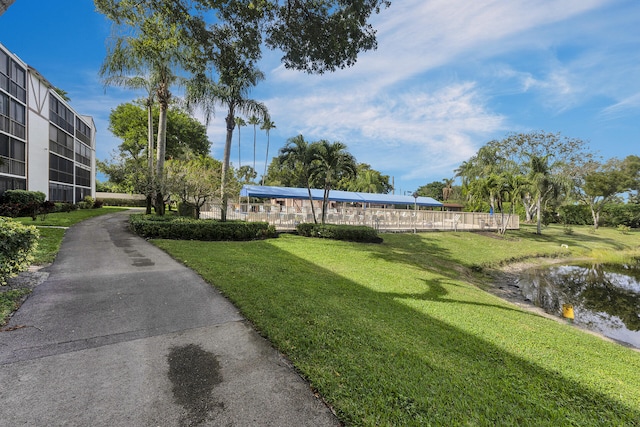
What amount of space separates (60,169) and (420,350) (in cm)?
3273

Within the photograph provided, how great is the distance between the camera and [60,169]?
25453 millimetres

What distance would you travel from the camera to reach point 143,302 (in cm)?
471

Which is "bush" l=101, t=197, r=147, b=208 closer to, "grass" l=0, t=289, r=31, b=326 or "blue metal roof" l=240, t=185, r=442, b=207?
"blue metal roof" l=240, t=185, r=442, b=207

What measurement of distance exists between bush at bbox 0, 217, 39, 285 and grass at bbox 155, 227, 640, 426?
9.63ft

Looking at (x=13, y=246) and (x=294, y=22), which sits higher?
(x=294, y=22)

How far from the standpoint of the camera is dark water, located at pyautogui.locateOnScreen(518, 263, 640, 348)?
7562mm

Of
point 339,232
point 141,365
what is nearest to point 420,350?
point 141,365

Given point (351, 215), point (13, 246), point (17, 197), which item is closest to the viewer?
point (13, 246)

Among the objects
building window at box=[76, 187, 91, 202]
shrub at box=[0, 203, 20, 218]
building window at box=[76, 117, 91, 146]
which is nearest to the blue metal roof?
shrub at box=[0, 203, 20, 218]

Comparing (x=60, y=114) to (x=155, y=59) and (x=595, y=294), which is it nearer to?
(x=155, y=59)

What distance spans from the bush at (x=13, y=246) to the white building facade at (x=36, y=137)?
44.5 feet

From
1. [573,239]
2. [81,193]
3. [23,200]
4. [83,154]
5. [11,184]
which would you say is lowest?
[573,239]

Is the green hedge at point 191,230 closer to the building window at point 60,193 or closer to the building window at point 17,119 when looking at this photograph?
the building window at point 17,119

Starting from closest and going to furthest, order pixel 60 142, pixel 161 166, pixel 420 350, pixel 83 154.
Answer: pixel 420 350
pixel 161 166
pixel 60 142
pixel 83 154
